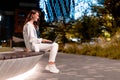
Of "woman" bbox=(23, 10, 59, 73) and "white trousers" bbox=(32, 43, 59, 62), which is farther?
"white trousers" bbox=(32, 43, 59, 62)

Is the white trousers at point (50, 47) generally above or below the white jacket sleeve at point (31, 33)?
below

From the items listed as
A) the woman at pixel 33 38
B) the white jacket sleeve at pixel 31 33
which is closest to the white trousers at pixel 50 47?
the woman at pixel 33 38

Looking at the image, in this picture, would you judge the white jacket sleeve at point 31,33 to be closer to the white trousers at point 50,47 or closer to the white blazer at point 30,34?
the white blazer at point 30,34

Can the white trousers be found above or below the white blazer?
below

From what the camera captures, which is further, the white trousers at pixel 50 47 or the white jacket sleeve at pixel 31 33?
the white trousers at pixel 50 47

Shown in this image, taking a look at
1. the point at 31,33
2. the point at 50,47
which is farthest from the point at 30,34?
the point at 50,47

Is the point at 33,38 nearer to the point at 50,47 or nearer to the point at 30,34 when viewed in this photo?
the point at 30,34

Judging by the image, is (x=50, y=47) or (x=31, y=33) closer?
(x=31, y=33)

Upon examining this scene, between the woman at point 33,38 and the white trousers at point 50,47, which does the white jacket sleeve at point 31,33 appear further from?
the white trousers at point 50,47

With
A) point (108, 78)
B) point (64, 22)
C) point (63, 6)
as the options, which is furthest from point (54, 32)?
point (108, 78)

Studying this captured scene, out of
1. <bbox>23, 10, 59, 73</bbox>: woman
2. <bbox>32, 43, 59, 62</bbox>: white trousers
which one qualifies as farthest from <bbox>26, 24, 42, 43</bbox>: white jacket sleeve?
<bbox>32, 43, 59, 62</bbox>: white trousers

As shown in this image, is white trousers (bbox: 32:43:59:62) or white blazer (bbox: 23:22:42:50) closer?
white blazer (bbox: 23:22:42:50)

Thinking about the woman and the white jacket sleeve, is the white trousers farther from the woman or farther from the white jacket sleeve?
the white jacket sleeve

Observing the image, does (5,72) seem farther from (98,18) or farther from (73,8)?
(73,8)
